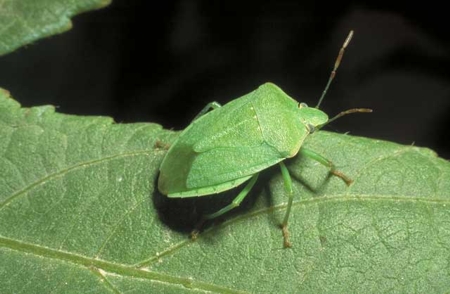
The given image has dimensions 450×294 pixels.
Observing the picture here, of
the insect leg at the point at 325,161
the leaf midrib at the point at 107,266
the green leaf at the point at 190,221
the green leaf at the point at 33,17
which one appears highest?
the green leaf at the point at 33,17

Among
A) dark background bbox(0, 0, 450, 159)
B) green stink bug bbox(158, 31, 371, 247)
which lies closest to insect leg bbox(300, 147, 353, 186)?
green stink bug bbox(158, 31, 371, 247)

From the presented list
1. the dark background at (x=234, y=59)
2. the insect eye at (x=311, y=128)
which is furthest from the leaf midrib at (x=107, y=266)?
the dark background at (x=234, y=59)

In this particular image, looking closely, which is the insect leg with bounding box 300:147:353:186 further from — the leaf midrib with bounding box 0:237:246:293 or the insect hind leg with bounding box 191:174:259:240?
the leaf midrib with bounding box 0:237:246:293

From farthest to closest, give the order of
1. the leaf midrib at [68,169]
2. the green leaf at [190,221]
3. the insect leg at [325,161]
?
the leaf midrib at [68,169]
the insect leg at [325,161]
the green leaf at [190,221]

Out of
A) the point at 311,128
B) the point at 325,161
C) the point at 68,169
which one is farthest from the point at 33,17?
the point at 325,161

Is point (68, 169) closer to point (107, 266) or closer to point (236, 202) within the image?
point (107, 266)

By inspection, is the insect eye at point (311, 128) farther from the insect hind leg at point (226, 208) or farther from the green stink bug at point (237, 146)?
the insect hind leg at point (226, 208)

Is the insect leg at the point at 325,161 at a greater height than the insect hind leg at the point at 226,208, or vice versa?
the insect leg at the point at 325,161

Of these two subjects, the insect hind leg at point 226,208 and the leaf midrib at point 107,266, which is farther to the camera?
the insect hind leg at point 226,208
